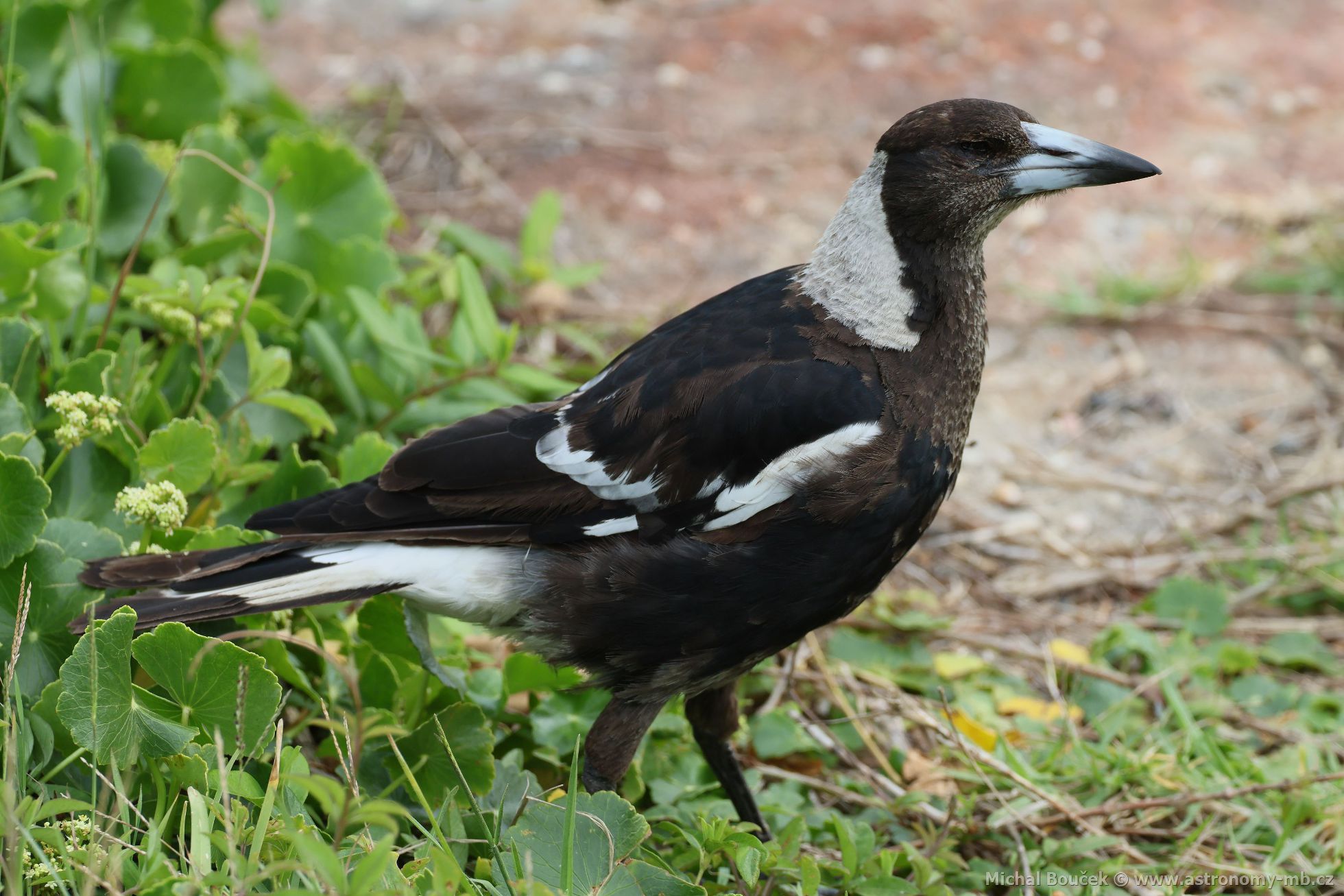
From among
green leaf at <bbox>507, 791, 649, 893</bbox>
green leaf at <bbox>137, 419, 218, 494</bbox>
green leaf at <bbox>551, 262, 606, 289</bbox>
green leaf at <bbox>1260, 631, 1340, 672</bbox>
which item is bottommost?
green leaf at <bbox>1260, 631, 1340, 672</bbox>

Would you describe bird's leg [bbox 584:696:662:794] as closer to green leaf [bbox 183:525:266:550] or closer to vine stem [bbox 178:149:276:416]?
green leaf [bbox 183:525:266:550]

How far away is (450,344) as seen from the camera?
3568mm

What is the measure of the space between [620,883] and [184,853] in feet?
2.18

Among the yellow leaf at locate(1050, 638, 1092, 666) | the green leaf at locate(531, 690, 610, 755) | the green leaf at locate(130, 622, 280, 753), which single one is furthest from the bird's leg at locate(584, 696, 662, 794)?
the yellow leaf at locate(1050, 638, 1092, 666)

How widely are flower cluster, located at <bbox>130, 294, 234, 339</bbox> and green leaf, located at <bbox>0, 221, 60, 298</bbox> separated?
22cm

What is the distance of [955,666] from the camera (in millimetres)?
3404

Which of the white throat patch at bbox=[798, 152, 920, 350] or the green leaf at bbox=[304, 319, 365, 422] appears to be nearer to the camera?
the white throat patch at bbox=[798, 152, 920, 350]

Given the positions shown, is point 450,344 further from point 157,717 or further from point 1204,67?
point 1204,67

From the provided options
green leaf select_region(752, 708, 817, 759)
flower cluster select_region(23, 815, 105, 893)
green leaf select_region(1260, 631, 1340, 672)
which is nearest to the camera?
flower cluster select_region(23, 815, 105, 893)

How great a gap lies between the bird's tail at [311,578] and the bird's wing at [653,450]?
0.14 ft

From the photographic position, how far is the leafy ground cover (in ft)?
6.97

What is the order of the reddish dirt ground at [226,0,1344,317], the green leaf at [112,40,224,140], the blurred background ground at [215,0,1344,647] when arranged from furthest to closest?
the reddish dirt ground at [226,0,1344,317] < the blurred background ground at [215,0,1344,647] < the green leaf at [112,40,224,140]

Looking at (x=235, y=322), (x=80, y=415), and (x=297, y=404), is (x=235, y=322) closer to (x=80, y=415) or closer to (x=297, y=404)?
(x=297, y=404)

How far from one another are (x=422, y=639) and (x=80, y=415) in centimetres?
77
